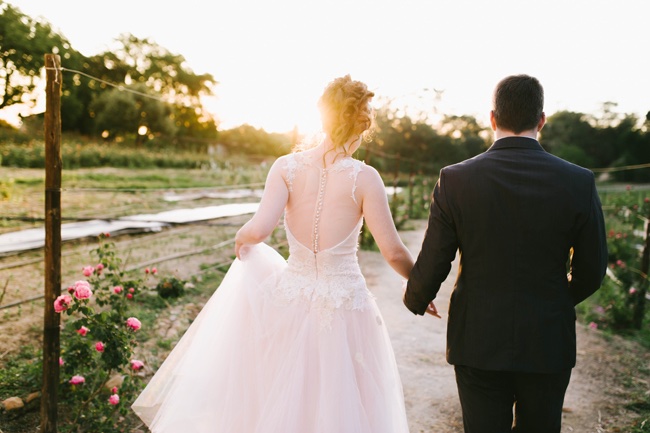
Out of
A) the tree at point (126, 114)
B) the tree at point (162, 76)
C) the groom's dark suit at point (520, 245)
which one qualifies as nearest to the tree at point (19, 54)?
the tree at point (126, 114)

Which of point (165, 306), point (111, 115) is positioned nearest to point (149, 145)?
point (111, 115)

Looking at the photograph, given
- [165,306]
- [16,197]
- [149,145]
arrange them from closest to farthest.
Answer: [165,306] < [16,197] < [149,145]

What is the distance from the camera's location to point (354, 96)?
223 cm

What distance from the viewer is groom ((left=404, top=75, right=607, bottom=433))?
184 cm

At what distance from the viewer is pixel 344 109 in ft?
7.31

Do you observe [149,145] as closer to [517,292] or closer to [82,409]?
[82,409]

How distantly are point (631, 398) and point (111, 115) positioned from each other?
31.5m

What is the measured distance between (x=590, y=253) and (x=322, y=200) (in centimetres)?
107

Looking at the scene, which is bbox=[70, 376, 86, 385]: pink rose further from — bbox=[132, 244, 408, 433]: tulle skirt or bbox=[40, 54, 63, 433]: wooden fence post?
bbox=[132, 244, 408, 433]: tulle skirt

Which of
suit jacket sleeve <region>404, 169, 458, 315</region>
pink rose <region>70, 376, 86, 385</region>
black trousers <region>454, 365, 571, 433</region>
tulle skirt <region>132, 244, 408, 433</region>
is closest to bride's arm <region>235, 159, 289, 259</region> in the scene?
tulle skirt <region>132, 244, 408, 433</region>

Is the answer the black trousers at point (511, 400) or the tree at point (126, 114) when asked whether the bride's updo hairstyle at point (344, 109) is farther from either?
the tree at point (126, 114)

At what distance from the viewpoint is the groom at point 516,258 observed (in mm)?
1844

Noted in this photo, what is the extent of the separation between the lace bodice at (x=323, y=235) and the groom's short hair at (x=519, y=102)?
64 cm

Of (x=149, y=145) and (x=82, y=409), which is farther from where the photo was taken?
(x=149, y=145)
